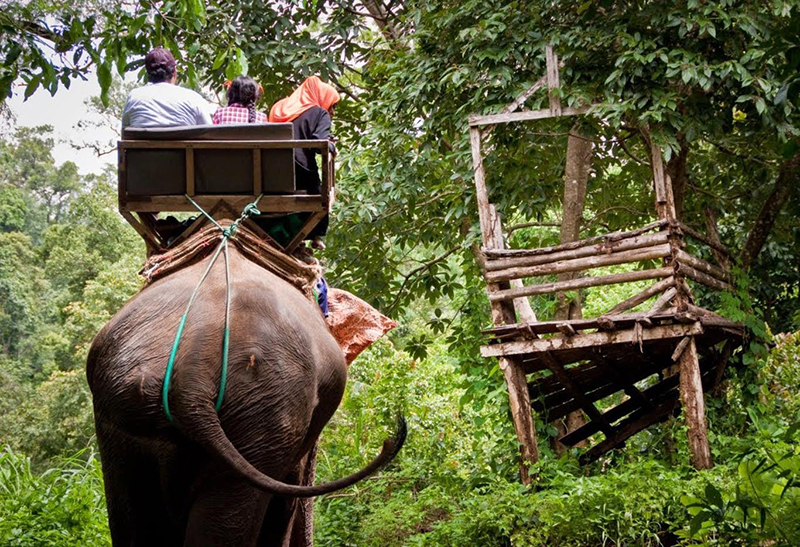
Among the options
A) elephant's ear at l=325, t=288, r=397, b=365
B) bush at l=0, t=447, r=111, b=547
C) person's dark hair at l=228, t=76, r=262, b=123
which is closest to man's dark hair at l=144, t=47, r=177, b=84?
person's dark hair at l=228, t=76, r=262, b=123

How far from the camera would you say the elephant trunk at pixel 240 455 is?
Answer: 3.53 meters

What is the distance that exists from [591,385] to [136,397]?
7771 millimetres

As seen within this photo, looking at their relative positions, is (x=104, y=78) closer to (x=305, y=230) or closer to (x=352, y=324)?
(x=305, y=230)

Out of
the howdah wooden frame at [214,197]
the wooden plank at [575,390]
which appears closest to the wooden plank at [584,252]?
the wooden plank at [575,390]

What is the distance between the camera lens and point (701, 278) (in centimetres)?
989

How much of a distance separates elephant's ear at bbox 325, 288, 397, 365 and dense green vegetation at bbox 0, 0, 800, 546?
1383 mm

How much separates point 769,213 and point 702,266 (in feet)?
4.69

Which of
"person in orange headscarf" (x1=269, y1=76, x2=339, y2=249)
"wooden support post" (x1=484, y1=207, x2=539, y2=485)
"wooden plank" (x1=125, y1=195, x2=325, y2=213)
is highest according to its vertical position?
"person in orange headscarf" (x1=269, y1=76, x2=339, y2=249)

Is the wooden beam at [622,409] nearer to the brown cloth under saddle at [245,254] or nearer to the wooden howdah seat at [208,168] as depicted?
the brown cloth under saddle at [245,254]

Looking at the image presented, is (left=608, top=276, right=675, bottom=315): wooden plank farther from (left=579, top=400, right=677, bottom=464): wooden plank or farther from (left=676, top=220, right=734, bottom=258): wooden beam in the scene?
(left=579, top=400, right=677, bottom=464): wooden plank

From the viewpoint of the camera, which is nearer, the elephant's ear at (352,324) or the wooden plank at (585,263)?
the elephant's ear at (352,324)

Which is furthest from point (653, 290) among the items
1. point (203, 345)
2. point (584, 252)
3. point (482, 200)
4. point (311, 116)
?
point (203, 345)

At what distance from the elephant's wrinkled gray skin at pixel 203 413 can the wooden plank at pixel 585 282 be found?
5759mm

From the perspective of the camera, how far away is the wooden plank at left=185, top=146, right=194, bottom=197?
450 centimetres
